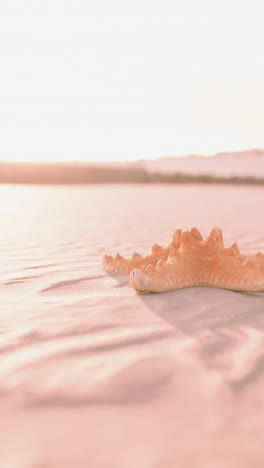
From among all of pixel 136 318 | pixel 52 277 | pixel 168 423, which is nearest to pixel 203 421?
pixel 168 423

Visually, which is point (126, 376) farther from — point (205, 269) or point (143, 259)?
point (143, 259)

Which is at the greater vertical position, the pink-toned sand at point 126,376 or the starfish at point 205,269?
the starfish at point 205,269

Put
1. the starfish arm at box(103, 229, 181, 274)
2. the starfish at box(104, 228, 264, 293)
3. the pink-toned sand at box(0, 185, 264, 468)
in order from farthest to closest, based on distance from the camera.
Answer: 1. the starfish arm at box(103, 229, 181, 274)
2. the starfish at box(104, 228, 264, 293)
3. the pink-toned sand at box(0, 185, 264, 468)

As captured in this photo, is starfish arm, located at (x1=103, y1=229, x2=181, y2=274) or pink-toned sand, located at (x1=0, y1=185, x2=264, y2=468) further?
starfish arm, located at (x1=103, y1=229, x2=181, y2=274)

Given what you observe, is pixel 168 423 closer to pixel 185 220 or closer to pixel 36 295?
pixel 36 295

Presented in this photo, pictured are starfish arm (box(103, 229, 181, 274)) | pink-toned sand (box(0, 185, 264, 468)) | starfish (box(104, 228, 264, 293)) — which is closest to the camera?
pink-toned sand (box(0, 185, 264, 468))

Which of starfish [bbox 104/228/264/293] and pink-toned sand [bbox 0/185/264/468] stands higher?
starfish [bbox 104/228/264/293]
